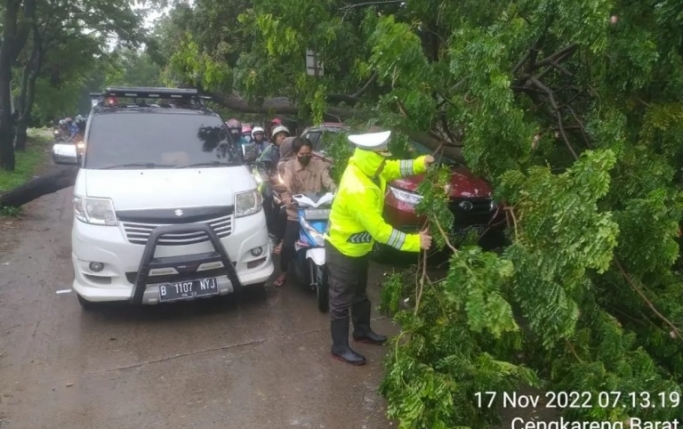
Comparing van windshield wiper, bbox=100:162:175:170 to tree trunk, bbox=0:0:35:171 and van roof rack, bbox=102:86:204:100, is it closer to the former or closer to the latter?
van roof rack, bbox=102:86:204:100

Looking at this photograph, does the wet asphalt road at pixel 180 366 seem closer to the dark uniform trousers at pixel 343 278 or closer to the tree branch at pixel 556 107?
the dark uniform trousers at pixel 343 278

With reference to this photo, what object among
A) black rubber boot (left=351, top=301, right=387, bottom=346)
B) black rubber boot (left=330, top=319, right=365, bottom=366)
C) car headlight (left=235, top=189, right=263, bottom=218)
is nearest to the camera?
black rubber boot (left=330, top=319, right=365, bottom=366)

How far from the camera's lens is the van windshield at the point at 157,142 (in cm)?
601

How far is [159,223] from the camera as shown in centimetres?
521

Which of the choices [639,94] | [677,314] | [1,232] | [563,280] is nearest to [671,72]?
[639,94]

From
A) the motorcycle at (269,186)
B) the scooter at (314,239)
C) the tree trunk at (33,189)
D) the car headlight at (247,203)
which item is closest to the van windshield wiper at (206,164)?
the motorcycle at (269,186)

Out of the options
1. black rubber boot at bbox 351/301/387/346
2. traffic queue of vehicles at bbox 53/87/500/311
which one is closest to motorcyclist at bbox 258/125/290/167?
traffic queue of vehicles at bbox 53/87/500/311

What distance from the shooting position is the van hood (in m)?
5.28

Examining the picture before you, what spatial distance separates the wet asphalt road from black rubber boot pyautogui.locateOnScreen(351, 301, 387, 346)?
90mm

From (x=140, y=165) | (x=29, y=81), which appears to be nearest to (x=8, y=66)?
(x=29, y=81)

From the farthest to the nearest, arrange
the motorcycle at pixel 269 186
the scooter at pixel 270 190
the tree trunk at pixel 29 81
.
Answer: the tree trunk at pixel 29 81
the scooter at pixel 270 190
the motorcycle at pixel 269 186

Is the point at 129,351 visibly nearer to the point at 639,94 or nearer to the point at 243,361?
the point at 243,361

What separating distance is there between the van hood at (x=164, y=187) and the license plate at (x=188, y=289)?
695 mm

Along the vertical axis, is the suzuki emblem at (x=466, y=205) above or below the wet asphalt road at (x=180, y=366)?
above
